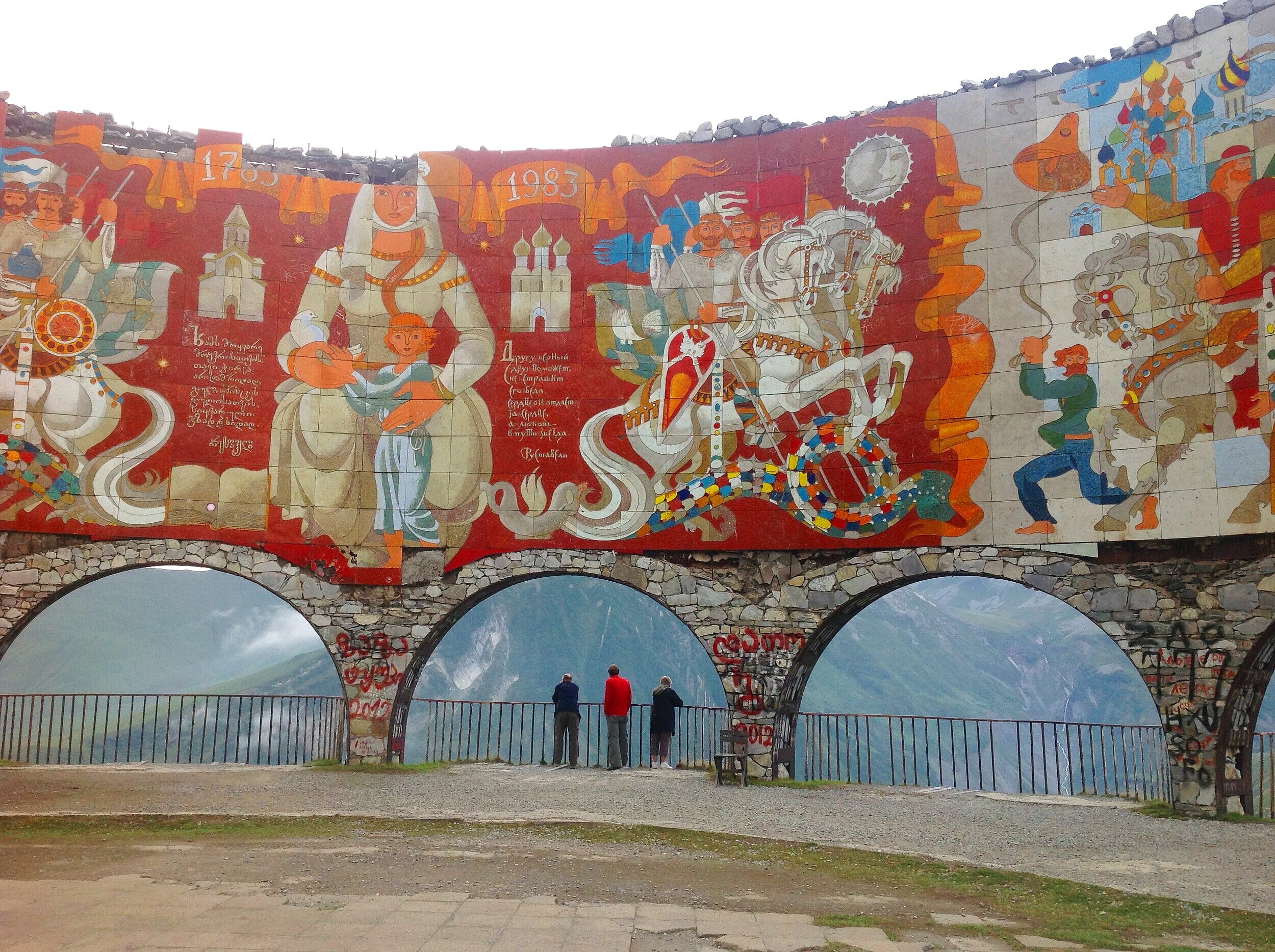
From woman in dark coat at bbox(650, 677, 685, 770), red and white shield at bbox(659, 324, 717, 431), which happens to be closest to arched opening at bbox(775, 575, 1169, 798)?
woman in dark coat at bbox(650, 677, 685, 770)

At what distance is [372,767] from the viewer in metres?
15.4

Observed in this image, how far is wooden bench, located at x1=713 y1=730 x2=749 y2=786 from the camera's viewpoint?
13789 mm

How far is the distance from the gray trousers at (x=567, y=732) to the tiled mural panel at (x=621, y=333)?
104 inches

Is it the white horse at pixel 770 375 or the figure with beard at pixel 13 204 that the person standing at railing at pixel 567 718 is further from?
the figure with beard at pixel 13 204

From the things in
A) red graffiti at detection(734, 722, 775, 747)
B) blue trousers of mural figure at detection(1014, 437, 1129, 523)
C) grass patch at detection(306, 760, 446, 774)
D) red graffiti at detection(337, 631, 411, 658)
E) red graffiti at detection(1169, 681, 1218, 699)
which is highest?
blue trousers of mural figure at detection(1014, 437, 1129, 523)

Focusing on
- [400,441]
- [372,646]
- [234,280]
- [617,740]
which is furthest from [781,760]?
[234,280]

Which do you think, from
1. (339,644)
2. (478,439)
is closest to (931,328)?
(478,439)

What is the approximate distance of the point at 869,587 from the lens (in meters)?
14.8

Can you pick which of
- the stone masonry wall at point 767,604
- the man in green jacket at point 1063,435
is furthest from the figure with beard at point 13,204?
the man in green jacket at point 1063,435

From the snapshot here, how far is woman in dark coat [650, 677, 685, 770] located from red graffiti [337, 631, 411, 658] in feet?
13.1

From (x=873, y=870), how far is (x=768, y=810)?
3251mm

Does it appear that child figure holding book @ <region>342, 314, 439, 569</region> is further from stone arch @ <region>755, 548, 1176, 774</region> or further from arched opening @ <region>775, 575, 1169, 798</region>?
arched opening @ <region>775, 575, 1169, 798</region>

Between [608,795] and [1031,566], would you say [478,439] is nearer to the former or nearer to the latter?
[608,795]

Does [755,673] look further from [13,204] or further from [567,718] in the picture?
[13,204]
